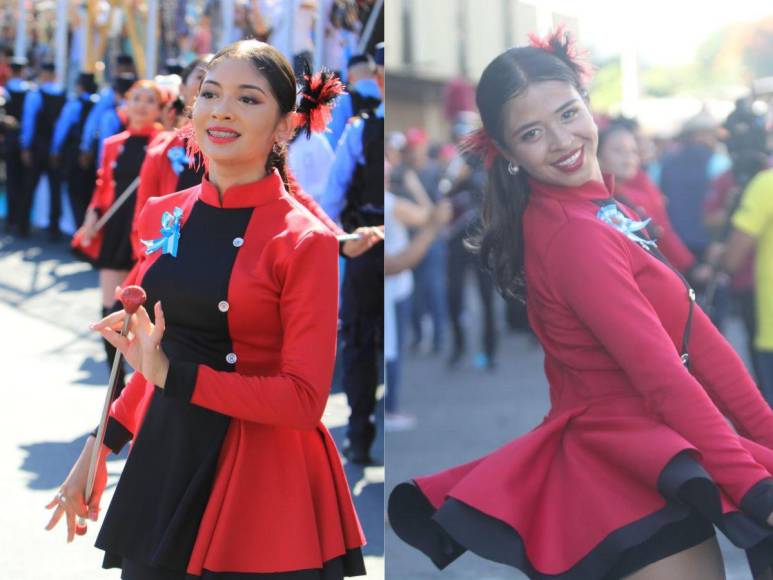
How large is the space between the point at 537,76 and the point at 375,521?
3063 millimetres

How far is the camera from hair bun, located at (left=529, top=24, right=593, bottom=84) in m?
3.12

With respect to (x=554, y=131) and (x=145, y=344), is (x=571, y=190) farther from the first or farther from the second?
(x=145, y=344)

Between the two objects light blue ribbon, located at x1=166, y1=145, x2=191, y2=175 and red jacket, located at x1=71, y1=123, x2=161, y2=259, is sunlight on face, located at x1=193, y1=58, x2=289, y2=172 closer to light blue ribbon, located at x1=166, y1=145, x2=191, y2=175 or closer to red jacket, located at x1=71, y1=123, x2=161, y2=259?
light blue ribbon, located at x1=166, y1=145, x2=191, y2=175

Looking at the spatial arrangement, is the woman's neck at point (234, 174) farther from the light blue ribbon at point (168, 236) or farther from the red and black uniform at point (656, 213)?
the red and black uniform at point (656, 213)

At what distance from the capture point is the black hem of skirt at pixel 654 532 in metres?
2.78

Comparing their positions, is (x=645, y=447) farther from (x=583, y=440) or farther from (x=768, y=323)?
(x=768, y=323)

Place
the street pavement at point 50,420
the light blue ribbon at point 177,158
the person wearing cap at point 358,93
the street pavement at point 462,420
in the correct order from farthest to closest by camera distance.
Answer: the person wearing cap at point 358,93
the light blue ribbon at point 177,158
the street pavement at point 462,420
the street pavement at point 50,420

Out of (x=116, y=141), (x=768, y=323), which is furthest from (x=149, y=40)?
(x=768, y=323)

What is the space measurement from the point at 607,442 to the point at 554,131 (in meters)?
0.70

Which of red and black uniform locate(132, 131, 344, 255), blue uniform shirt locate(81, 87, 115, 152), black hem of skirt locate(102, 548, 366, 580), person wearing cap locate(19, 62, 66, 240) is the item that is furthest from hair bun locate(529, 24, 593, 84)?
person wearing cap locate(19, 62, 66, 240)

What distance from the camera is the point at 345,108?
729 cm

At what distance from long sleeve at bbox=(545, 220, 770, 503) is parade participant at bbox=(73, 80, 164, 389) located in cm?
500

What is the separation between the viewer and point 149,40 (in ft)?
45.5

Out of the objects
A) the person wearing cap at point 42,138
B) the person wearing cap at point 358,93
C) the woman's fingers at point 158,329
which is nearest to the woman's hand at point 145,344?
the woman's fingers at point 158,329
